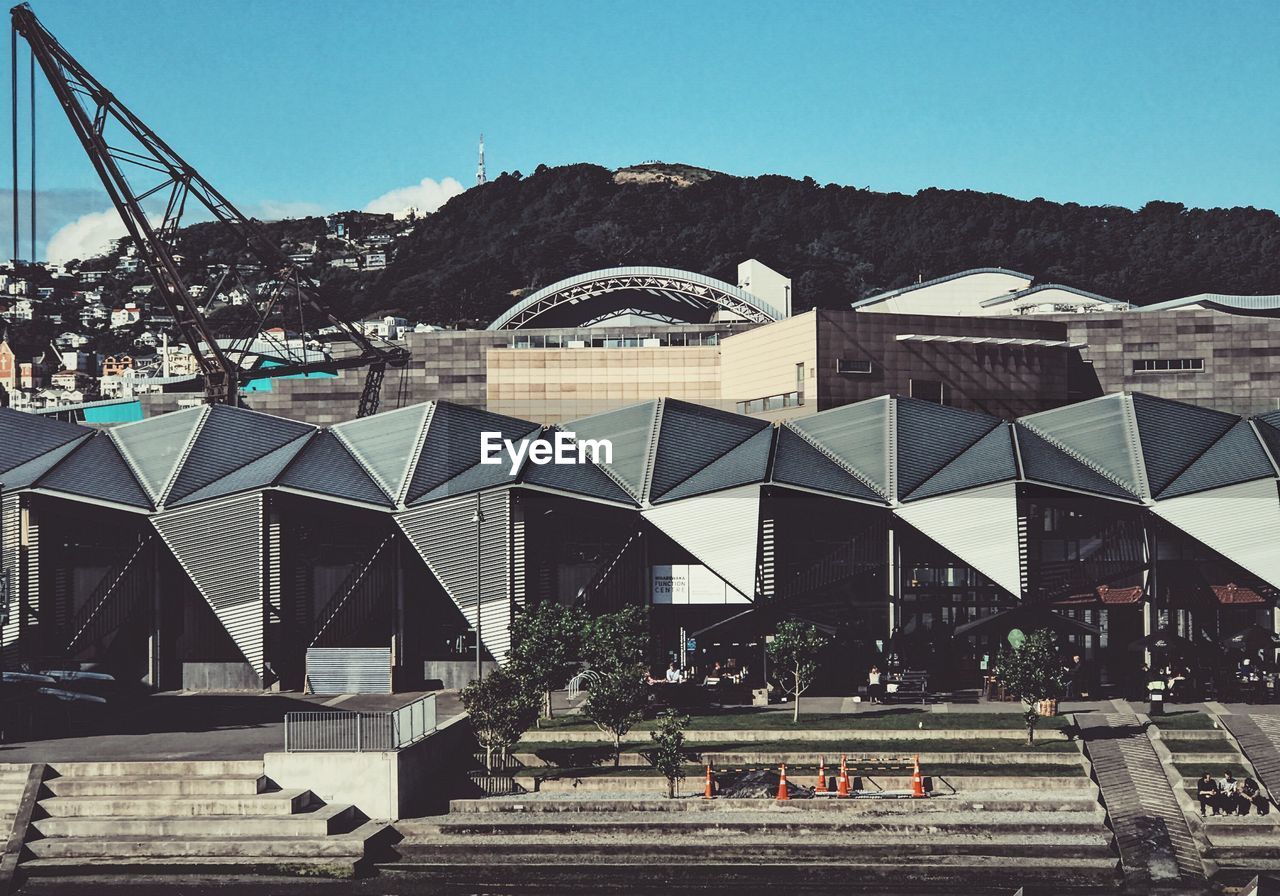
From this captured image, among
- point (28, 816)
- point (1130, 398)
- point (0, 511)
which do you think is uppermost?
point (1130, 398)

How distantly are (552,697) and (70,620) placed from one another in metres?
18.5

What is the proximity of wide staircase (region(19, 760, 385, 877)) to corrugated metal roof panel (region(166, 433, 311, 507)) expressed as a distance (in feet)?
63.0

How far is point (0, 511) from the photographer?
204 feet

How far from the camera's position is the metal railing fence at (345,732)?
149 feet

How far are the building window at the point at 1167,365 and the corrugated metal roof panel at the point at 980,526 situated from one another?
105 feet

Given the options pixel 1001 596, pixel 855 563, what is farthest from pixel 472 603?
pixel 1001 596

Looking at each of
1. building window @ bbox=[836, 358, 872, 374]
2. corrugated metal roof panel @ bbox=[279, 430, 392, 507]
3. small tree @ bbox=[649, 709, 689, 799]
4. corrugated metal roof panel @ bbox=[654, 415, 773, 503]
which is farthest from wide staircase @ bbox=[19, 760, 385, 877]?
building window @ bbox=[836, 358, 872, 374]

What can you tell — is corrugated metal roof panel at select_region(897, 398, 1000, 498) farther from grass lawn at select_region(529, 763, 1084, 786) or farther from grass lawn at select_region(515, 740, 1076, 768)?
grass lawn at select_region(529, 763, 1084, 786)

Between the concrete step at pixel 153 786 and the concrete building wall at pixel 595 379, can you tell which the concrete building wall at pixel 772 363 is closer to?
the concrete building wall at pixel 595 379

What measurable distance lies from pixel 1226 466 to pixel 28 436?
153 ft

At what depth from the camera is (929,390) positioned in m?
81.1

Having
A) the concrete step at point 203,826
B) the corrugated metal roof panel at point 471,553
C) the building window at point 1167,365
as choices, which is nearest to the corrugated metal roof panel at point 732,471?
the corrugated metal roof panel at point 471,553

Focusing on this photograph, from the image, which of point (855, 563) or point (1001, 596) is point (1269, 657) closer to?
point (1001, 596)

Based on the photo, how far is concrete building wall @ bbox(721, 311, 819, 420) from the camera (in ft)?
262
